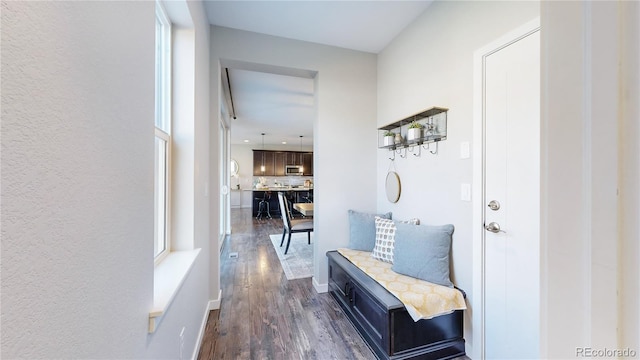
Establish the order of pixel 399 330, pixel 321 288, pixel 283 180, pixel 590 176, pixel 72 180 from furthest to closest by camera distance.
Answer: pixel 283 180 < pixel 321 288 < pixel 399 330 < pixel 72 180 < pixel 590 176

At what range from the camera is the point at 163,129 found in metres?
1.56

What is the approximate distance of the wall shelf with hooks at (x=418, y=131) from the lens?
1.99 meters

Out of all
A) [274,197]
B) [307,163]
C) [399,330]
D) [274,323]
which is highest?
[307,163]

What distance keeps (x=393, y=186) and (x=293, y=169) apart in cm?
756

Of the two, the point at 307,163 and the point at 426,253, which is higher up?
the point at 307,163

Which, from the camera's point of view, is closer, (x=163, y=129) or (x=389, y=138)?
(x=163, y=129)

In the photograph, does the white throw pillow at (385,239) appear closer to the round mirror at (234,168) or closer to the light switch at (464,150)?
the light switch at (464,150)

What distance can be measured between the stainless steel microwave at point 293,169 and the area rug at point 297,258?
4.94 metres

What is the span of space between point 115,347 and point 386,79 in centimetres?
290

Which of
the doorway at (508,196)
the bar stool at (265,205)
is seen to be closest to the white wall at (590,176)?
the doorway at (508,196)

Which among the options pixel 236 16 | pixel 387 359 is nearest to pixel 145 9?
pixel 236 16

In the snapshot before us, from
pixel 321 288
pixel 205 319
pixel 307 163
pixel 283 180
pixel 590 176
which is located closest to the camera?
pixel 590 176

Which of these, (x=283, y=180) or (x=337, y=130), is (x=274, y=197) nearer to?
(x=283, y=180)

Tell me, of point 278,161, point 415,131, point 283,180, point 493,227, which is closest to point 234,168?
point 278,161
